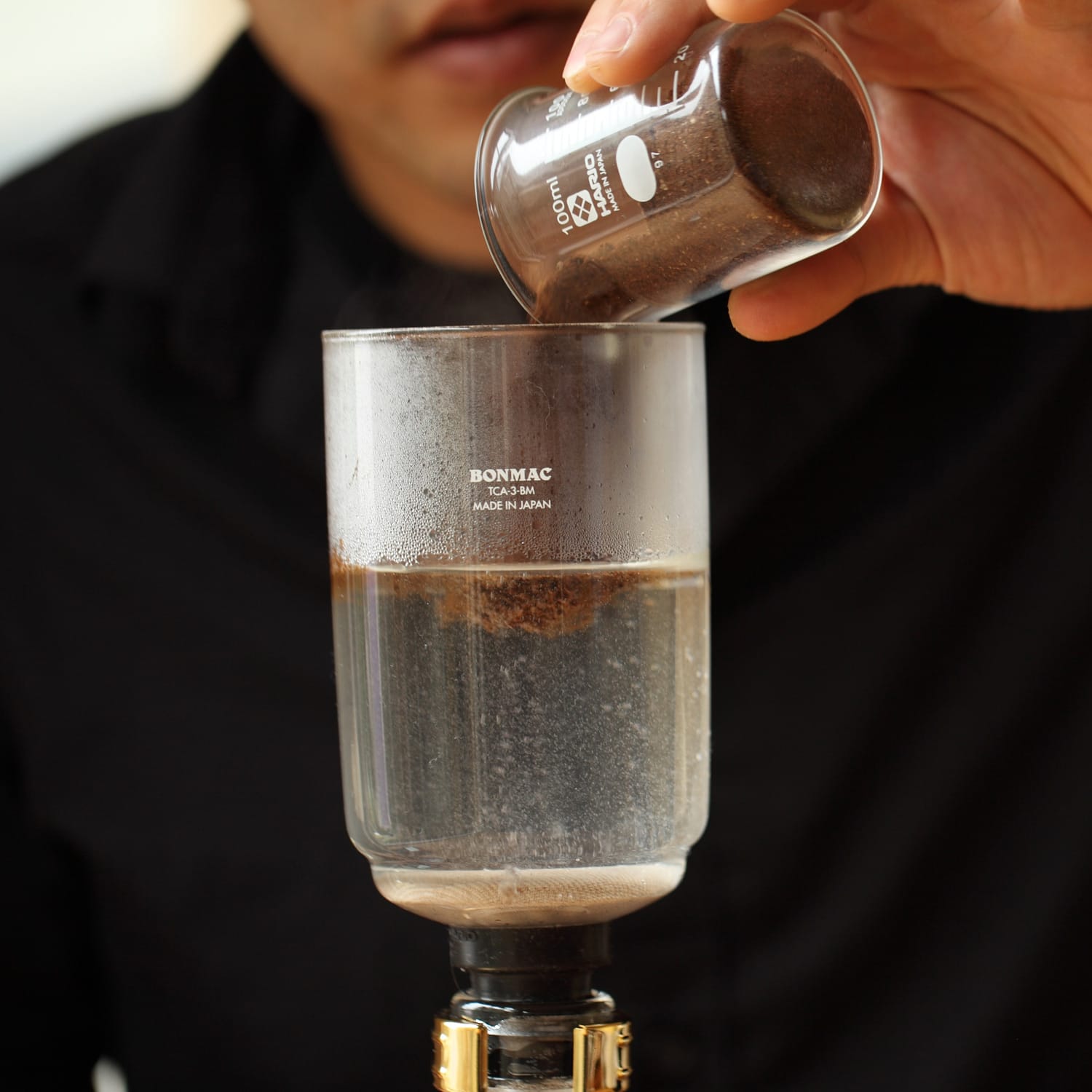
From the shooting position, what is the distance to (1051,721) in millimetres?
1240

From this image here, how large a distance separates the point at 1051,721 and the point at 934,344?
351 millimetres

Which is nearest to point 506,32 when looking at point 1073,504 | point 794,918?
point 1073,504

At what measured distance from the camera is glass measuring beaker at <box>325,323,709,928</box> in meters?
0.56

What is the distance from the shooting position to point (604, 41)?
22.5 inches

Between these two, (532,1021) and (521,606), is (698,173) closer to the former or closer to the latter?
(521,606)

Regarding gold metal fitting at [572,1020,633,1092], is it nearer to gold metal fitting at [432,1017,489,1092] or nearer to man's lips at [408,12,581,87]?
gold metal fitting at [432,1017,489,1092]

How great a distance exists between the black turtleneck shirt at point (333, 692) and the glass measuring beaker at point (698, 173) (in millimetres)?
576

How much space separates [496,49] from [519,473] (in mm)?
556

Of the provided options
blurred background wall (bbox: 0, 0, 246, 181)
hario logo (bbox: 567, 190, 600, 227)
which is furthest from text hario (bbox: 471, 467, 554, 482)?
blurred background wall (bbox: 0, 0, 246, 181)

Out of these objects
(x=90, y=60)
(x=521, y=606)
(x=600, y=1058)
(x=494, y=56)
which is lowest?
(x=600, y=1058)

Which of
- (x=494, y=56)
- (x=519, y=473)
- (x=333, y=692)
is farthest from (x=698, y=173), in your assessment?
(x=333, y=692)

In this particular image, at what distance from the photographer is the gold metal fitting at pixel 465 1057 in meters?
0.59

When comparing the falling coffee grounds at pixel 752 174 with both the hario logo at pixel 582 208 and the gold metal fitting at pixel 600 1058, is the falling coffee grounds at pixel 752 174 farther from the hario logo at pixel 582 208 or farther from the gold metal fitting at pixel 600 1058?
the gold metal fitting at pixel 600 1058

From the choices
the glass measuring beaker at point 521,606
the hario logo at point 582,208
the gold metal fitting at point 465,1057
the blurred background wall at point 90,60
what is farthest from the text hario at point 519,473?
the blurred background wall at point 90,60
